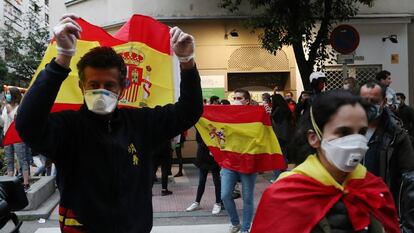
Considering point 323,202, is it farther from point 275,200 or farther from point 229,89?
point 229,89

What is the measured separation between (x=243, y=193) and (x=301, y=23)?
19.7ft

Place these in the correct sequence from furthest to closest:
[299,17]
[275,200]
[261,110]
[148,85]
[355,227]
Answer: [299,17] < [261,110] < [148,85] < [275,200] < [355,227]

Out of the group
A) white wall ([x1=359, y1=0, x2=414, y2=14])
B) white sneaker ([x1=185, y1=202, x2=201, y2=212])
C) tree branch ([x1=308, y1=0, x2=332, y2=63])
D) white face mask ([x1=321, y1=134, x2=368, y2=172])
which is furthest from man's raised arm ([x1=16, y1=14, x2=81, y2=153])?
white wall ([x1=359, y1=0, x2=414, y2=14])

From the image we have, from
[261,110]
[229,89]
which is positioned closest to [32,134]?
[261,110]

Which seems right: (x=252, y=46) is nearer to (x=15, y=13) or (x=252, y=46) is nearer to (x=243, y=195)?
(x=243, y=195)

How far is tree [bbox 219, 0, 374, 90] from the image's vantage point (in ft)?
39.8

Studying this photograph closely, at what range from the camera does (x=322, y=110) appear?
2.42 metres

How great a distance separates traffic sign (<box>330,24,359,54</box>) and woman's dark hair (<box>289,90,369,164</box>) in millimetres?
6898

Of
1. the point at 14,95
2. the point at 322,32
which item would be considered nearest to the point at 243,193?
the point at 14,95

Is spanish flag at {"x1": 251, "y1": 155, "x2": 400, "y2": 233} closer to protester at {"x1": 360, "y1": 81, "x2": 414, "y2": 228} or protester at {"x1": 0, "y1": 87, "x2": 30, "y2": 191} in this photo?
protester at {"x1": 360, "y1": 81, "x2": 414, "y2": 228}

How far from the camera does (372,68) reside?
15.3m

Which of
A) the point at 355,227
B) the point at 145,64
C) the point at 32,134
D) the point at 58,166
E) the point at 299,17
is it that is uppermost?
the point at 299,17

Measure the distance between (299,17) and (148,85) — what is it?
832cm

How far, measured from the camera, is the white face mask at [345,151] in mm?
2293
